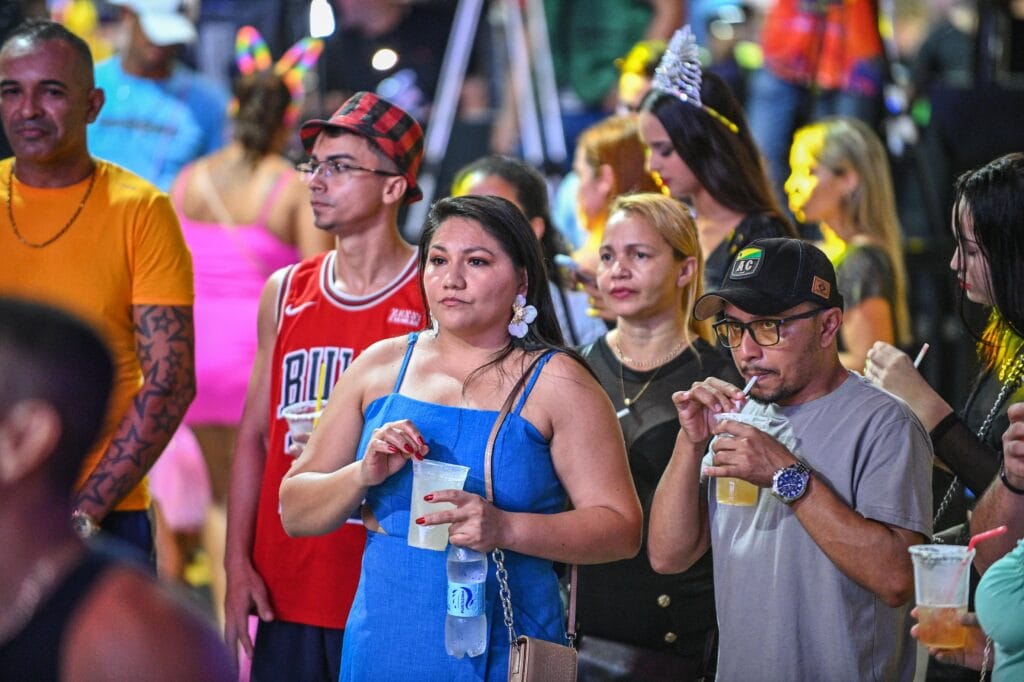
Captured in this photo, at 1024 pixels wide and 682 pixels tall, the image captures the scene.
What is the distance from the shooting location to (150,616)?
1.73 m

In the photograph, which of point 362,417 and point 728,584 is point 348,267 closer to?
point 362,417

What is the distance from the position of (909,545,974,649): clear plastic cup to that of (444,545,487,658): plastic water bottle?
895mm

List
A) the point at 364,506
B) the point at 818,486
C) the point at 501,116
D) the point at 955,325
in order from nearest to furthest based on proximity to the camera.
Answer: the point at 818,486 < the point at 364,506 < the point at 955,325 < the point at 501,116

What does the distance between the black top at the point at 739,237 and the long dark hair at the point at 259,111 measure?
227 centimetres

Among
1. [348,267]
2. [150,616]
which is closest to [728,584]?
[348,267]

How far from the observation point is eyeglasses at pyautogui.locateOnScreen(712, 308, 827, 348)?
10.3 feet

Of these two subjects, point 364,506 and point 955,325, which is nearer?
point 364,506

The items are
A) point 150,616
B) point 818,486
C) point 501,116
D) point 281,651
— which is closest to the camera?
point 150,616

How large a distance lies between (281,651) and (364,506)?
0.82 metres

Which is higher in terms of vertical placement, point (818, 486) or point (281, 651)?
point (818, 486)

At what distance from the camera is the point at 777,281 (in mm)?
3174

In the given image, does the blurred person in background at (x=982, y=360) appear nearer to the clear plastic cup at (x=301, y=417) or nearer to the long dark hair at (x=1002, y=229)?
the long dark hair at (x=1002, y=229)

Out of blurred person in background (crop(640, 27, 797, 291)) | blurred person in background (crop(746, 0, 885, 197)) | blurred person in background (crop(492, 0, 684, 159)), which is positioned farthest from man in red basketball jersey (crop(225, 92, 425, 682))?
blurred person in background (crop(492, 0, 684, 159))

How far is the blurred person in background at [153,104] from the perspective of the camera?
6633 mm
